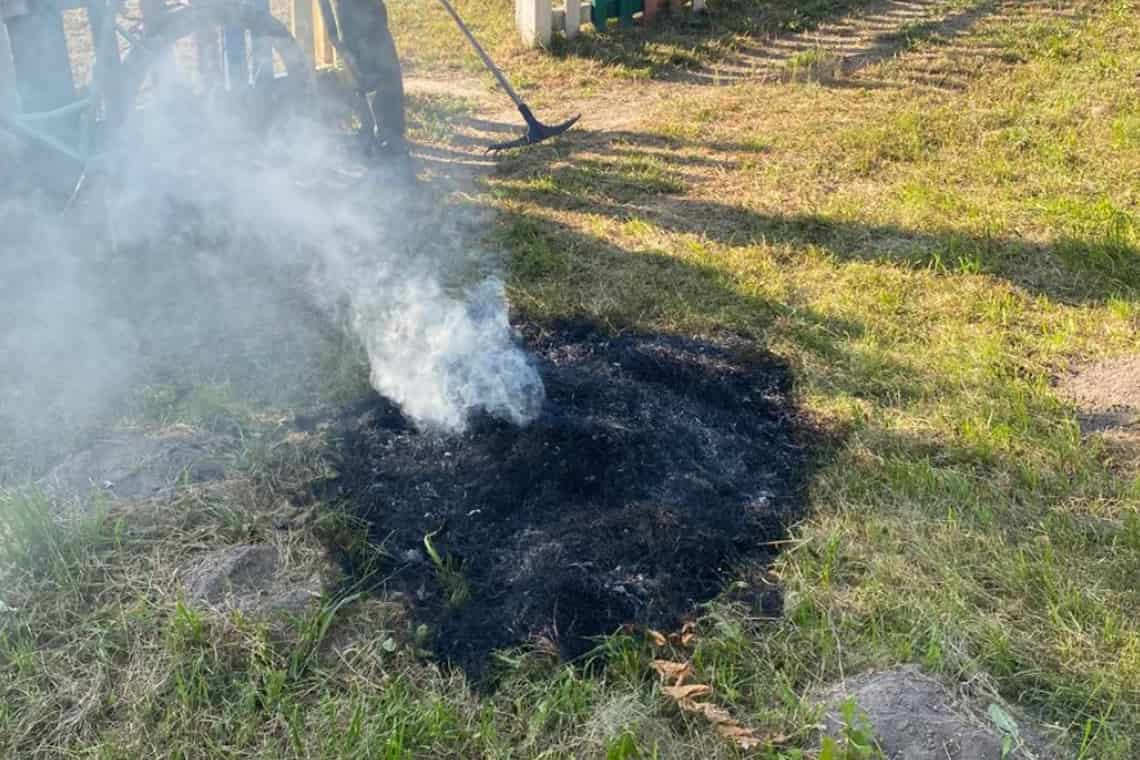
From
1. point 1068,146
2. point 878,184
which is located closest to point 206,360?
point 878,184

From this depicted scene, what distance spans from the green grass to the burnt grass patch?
0.13 metres

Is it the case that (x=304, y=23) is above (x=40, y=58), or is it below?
above

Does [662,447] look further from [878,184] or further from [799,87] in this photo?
[799,87]

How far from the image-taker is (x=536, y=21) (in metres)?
8.54

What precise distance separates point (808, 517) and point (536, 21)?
6274 millimetres

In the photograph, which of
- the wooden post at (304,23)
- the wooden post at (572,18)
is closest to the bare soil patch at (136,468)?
the wooden post at (304,23)

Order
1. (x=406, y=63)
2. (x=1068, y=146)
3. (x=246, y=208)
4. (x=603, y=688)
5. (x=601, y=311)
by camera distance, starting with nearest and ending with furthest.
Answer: (x=603, y=688) < (x=601, y=311) < (x=246, y=208) < (x=1068, y=146) < (x=406, y=63)

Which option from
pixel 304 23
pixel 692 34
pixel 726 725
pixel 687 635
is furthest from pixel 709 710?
pixel 692 34

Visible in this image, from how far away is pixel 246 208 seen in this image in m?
6.03

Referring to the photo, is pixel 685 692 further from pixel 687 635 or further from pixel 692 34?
pixel 692 34

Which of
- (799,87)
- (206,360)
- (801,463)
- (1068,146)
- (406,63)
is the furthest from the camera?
(406,63)

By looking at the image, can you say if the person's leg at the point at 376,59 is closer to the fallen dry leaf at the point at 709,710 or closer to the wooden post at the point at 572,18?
the wooden post at the point at 572,18

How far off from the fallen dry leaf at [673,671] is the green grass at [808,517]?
5cm

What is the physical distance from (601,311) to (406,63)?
4.80 meters
